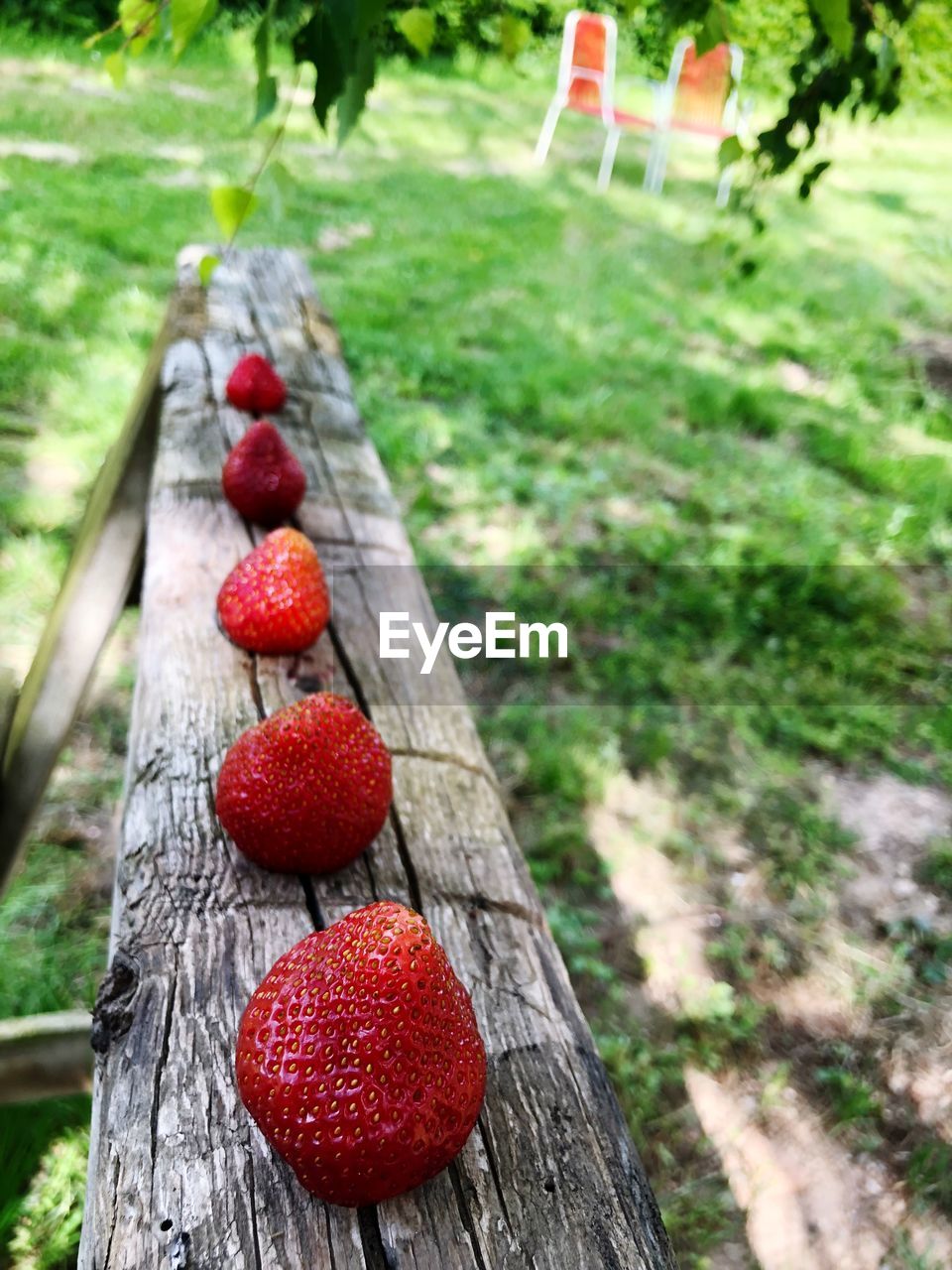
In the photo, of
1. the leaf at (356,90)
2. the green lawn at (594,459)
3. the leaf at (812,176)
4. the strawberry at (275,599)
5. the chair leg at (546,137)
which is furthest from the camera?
the chair leg at (546,137)

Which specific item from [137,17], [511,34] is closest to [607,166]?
[511,34]

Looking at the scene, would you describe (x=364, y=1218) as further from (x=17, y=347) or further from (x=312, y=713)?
(x=17, y=347)

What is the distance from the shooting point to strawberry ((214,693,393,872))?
3.53 ft

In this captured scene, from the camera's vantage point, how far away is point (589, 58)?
24.8 ft

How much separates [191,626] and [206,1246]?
33.7 inches

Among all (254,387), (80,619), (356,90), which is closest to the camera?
(356,90)

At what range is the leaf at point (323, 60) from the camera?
836 millimetres

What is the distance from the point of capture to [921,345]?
17.5 ft

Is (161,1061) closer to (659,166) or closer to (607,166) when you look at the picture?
(607,166)

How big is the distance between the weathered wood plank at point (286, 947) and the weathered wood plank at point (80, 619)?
50 cm

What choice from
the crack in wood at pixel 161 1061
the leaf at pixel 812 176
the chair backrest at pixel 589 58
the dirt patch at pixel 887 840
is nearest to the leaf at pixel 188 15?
the crack in wood at pixel 161 1061

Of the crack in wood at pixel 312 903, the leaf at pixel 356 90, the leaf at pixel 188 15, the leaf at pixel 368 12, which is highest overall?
the leaf at pixel 368 12

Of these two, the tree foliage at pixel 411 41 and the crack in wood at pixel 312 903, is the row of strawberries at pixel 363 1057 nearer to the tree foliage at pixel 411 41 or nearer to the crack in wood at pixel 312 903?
the crack in wood at pixel 312 903

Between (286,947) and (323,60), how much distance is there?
0.83 m
